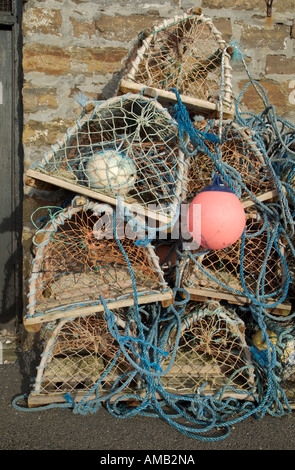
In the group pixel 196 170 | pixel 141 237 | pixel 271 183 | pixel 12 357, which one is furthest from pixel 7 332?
pixel 271 183

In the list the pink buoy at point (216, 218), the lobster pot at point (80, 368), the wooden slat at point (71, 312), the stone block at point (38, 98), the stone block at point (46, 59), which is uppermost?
the stone block at point (46, 59)

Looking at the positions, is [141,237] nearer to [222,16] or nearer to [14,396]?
[14,396]

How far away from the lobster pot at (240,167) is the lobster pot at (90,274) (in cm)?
53

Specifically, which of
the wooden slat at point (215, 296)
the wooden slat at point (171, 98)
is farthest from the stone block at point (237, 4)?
the wooden slat at point (215, 296)

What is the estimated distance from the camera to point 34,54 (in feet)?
9.70

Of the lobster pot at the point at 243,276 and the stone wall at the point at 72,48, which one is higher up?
the stone wall at the point at 72,48

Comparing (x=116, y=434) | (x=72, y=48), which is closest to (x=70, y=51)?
(x=72, y=48)

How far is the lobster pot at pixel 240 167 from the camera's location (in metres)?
2.32

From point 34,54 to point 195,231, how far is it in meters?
1.92

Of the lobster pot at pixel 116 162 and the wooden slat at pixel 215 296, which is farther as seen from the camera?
the wooden slat at pixel 215 296

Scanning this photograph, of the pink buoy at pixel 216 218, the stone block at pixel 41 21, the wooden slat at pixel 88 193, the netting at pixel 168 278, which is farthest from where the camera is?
the stone block at pixel 41 21

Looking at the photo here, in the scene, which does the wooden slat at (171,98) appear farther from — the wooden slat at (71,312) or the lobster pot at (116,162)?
the wooden slat at (71,312)

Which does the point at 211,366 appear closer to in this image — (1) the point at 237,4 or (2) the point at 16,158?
(2) the point at 16,158

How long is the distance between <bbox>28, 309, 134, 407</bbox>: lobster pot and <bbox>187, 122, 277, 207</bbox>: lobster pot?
0.95 m
